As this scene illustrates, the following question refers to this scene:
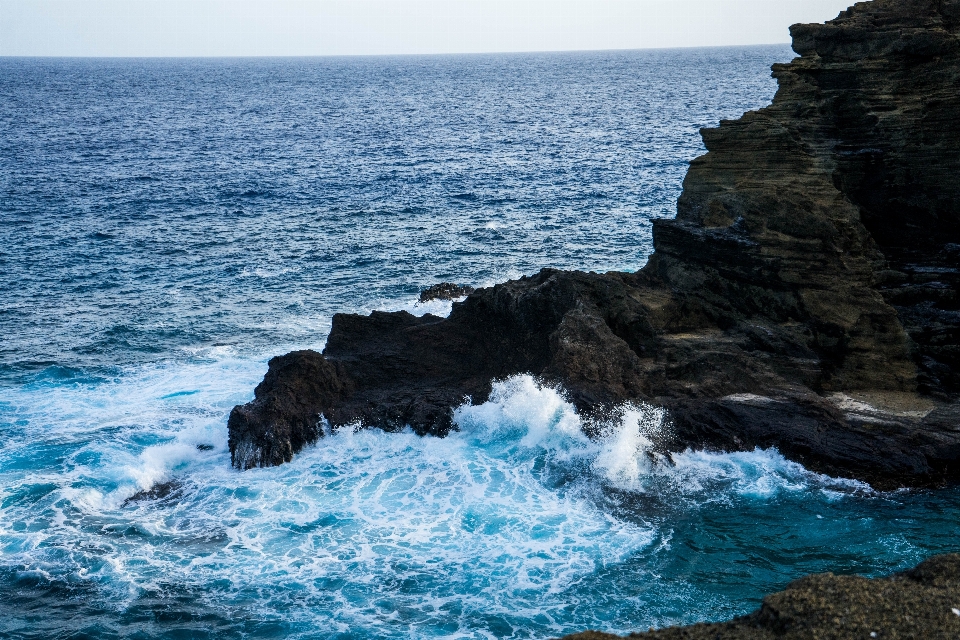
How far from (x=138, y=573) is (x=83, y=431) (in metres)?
9.76

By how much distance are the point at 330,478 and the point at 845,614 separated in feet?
52.0

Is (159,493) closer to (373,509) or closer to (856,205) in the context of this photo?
(373,509)

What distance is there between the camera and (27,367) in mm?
34812

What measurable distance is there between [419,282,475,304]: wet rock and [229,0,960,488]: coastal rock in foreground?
1140cm

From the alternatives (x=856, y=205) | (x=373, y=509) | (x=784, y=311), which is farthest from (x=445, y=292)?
(x=856, y=205)

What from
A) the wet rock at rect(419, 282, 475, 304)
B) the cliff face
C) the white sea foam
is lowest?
the white sea foam

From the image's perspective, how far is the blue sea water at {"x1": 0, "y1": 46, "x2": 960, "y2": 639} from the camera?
789 inches

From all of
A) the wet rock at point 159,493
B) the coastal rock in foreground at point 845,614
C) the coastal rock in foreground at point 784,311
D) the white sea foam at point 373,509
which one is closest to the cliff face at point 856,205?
the coastal rock in foreground at point 784,311

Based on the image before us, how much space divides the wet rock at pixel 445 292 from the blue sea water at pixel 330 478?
687 mm

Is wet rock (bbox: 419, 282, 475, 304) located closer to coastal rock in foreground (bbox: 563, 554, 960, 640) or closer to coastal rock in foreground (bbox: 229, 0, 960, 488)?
coastal rock in foreground (bbox: 229, 0, 960, 488)

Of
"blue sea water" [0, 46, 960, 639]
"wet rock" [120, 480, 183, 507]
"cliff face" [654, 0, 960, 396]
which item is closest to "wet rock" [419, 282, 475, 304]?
"blue sea water" [0, 46, 960, 639]

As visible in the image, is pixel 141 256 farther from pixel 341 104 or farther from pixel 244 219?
pixel 341 104

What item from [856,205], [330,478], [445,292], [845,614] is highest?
[856,205]

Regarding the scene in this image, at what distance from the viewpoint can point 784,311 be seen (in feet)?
91.5
